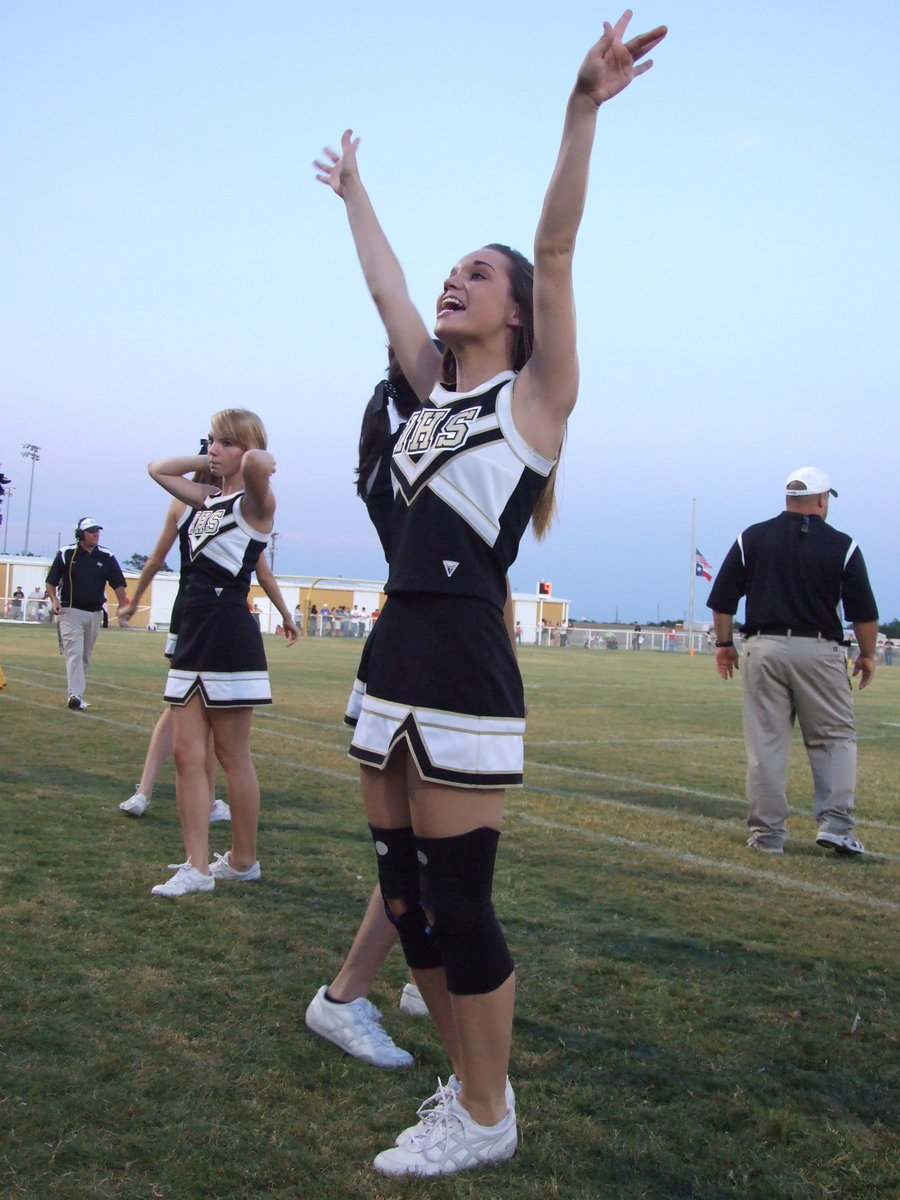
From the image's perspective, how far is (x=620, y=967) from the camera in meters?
3.72

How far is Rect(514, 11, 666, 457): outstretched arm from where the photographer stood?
215cm

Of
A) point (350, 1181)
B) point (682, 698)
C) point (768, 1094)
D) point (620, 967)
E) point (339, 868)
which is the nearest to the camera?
point (350, 1181)

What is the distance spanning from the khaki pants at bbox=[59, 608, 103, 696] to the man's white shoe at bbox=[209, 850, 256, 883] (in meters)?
7.09

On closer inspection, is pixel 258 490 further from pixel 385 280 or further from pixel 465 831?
pixel 465 831

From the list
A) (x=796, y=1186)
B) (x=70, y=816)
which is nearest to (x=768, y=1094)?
(x=796, y=1186)

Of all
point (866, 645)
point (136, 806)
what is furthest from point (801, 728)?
point (136, 806)

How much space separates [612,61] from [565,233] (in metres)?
0.34

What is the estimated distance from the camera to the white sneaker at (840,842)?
5.88 metres

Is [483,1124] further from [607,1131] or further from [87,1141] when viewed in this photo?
[87,1141]

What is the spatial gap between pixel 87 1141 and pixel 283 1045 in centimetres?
69

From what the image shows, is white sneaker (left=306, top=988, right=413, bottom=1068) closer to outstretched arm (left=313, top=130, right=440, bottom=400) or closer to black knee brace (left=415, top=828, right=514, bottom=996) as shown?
black knee brace (left=415, top=828, right=514, bottom=996)

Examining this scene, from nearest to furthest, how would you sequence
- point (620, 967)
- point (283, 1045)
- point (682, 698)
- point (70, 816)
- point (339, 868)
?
point (283, 1045) < point (620, 967) < point (339, 868) < point (70, 816) < point (682, 698)

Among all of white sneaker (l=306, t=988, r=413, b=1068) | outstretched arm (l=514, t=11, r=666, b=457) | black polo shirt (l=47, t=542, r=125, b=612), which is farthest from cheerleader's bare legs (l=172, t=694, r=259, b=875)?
black polo shirt (l=47, t=542, r=125, b=612)

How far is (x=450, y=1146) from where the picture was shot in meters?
2.31
